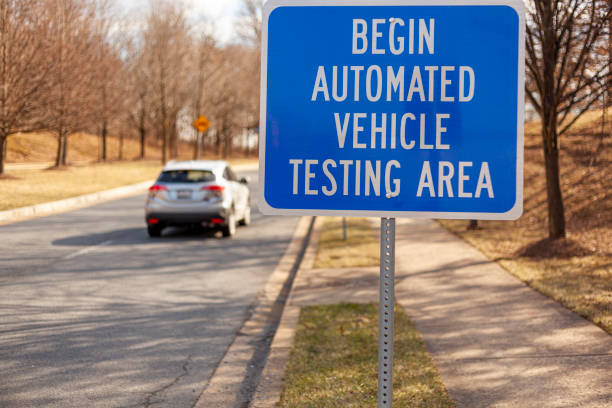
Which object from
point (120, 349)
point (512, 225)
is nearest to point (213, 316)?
point (120, 349)

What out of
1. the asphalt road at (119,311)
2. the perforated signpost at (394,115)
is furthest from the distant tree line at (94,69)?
the perforated signpost at (394,115)

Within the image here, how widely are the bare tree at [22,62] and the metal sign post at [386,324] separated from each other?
24.8 metres

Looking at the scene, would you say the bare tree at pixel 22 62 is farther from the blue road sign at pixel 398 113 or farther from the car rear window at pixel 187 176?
the blue road sign at pixel 398 113

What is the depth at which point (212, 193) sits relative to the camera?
13742mm

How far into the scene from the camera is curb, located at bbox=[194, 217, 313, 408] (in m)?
4.95

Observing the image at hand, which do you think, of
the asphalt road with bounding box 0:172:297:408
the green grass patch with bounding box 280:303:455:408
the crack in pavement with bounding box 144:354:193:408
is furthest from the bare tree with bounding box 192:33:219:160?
the crack in pavement with bounding box 144:354:193:408

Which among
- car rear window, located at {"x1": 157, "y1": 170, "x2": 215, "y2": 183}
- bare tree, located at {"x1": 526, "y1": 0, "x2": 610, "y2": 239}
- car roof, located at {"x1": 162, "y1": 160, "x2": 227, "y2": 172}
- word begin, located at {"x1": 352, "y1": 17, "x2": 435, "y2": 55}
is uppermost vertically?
bare tree, located at {"x1": 526, "y1": 0, "x2": 610, "y2": 239}

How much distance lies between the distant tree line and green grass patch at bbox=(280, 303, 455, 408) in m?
22.1

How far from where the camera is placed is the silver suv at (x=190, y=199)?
13.6 metres

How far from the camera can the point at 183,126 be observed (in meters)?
64.8

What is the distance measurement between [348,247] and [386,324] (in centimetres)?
934

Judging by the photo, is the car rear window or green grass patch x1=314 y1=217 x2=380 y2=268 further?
the car rear window

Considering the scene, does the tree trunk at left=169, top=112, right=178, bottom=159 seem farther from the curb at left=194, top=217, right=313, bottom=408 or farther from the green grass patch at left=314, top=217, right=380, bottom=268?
the curb at left=194, top=217, right=313, bottom=408

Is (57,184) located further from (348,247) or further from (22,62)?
(348,247)
